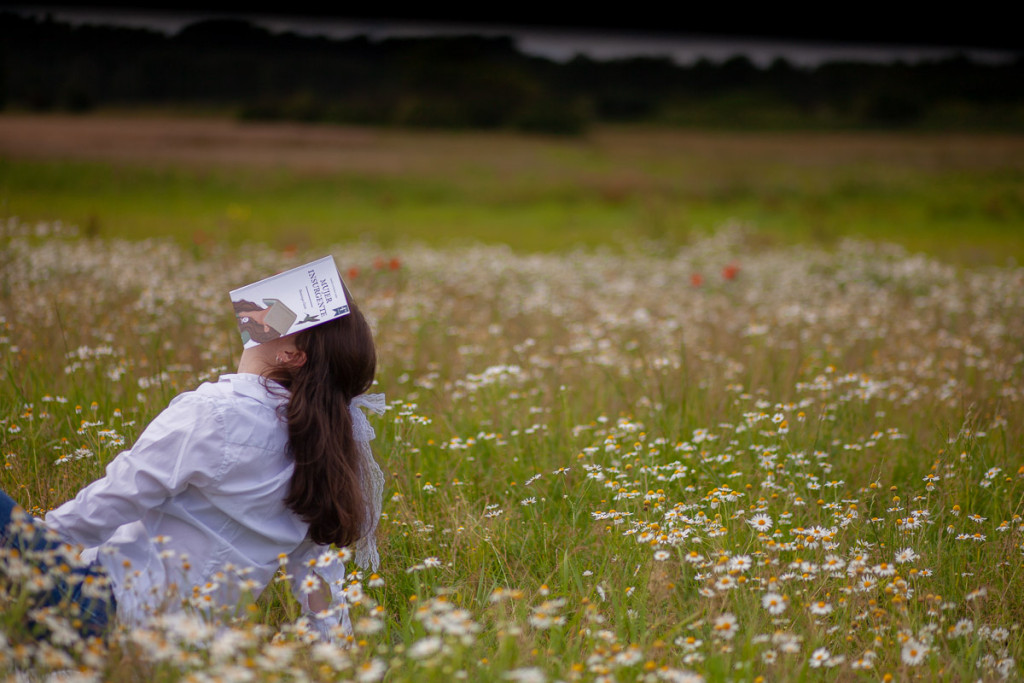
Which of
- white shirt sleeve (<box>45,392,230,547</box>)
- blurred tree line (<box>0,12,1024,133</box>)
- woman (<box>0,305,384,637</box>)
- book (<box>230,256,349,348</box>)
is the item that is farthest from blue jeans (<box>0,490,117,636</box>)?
blurred tree line (<box>0,12,1024,133</box>)

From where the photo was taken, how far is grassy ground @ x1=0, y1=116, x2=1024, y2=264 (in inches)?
512

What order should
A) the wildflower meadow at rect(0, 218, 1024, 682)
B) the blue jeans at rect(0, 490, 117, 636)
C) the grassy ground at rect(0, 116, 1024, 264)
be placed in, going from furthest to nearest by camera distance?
the grassy ground at rect(0, 116, 1024, 264), the wildflower meadow at rect(0, 218, 1024, 682), the blue jeans at rect(0, 490, 117, 636)

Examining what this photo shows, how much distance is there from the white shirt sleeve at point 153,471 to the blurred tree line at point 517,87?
41.1 feet

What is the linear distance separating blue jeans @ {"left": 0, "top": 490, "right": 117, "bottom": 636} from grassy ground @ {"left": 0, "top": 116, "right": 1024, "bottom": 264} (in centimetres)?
794

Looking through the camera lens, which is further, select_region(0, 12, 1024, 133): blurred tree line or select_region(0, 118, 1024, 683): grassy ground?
select_region(0, 12, 1024, 133): blurred tree line

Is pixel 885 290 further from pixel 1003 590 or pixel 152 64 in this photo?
pixel 152 64

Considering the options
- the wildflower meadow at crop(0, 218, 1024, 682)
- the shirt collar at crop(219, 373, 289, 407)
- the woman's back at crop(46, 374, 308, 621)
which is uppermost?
the shirt collar at crop(219, 373, 289, 407)

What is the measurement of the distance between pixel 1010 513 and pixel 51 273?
23.0ft

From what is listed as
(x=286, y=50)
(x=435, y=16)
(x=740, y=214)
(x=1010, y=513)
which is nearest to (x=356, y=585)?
(x=1010, y=513)

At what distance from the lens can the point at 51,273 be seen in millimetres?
6695

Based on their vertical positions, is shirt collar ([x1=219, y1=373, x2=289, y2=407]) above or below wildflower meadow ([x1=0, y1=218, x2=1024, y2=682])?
above

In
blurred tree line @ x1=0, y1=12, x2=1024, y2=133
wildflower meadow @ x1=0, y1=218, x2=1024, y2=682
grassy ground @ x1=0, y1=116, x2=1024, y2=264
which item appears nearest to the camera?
wildflower meadow @ x1=0, y1=218, x2=1024, y2=682

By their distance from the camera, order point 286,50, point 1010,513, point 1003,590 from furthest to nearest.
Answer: point 286,50, point 1010,513, point 1003,590

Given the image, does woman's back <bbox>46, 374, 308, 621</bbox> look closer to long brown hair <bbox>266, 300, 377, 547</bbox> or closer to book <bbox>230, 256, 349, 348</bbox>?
long brown hair <bbox>266, 300, 377, 547</bbox>
